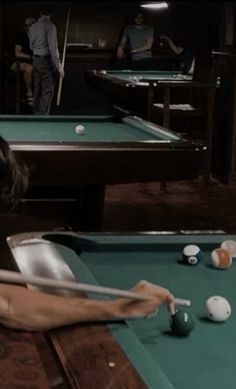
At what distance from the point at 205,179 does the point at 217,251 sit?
15.1 ft

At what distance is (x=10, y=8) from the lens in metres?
10.5

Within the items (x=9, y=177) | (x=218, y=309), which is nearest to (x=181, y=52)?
(x=9, y=177)

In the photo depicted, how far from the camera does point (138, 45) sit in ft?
33.9

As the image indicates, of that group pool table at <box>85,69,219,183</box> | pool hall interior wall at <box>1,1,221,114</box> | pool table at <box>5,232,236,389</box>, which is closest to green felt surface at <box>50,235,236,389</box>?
pool table at <box>5,232,236,389</box>

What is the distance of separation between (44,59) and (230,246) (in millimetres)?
6560

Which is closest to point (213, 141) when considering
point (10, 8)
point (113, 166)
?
point (113, 166)

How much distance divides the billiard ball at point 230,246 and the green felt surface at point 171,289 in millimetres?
40

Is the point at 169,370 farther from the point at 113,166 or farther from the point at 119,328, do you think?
the point at 113,166

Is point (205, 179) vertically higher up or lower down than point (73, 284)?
lower down

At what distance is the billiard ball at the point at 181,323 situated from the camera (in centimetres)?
152

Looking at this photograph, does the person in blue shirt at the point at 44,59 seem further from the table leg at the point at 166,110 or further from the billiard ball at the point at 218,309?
the billiard ball at the point at 218,309

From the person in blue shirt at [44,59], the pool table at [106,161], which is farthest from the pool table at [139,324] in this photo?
the person in blue shirt at [44,59]

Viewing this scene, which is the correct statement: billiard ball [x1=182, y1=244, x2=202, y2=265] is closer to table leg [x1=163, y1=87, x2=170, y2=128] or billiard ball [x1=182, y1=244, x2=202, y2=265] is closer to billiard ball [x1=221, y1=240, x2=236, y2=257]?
billiard ball [x1=221, y1=240, x2=236, y2=257]

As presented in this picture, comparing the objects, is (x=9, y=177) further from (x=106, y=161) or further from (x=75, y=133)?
(x=75, y=133)
